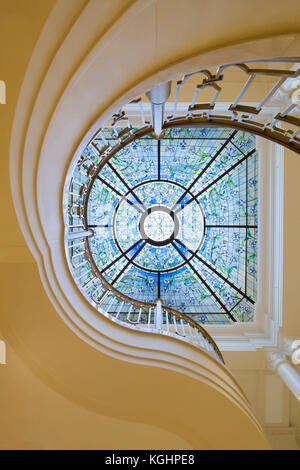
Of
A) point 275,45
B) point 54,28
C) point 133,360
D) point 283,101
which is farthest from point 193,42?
point 283,101

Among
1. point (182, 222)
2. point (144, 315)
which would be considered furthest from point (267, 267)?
point (144, 315)

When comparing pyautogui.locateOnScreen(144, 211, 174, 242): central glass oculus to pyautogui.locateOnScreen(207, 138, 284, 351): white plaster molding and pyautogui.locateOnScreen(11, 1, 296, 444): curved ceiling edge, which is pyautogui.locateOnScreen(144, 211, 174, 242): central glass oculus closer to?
pyautogui.locateOnScreen(207, 138, 284, 351): white plaster molding

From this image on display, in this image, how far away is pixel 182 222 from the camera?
25.2ft

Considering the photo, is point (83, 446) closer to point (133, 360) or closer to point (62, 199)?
point (133, 360)

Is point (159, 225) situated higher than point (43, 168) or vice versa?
point (43, 168)

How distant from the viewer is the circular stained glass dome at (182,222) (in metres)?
7.09

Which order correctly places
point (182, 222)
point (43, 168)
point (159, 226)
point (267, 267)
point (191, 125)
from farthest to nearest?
point (159, 226) → point (182, 222) → point (267, 267) → point (191, 125) → point (43, 168)

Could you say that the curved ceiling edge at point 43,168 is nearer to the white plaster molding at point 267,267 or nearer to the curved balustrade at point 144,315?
the curved balustrade at point 144,315

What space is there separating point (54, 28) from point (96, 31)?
0.24 meters

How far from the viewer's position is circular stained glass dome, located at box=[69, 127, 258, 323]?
279 inches

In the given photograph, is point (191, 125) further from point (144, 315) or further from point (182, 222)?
point (144, 315)

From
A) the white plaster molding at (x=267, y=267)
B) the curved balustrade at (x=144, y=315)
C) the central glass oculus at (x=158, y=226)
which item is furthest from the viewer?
the central glass oculus at (x=158, y=226)

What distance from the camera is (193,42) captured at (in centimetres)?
206

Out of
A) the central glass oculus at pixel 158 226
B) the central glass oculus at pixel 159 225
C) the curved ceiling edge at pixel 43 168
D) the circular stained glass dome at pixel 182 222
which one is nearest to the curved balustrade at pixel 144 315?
the curved ceiling edge at pixel 43 168
